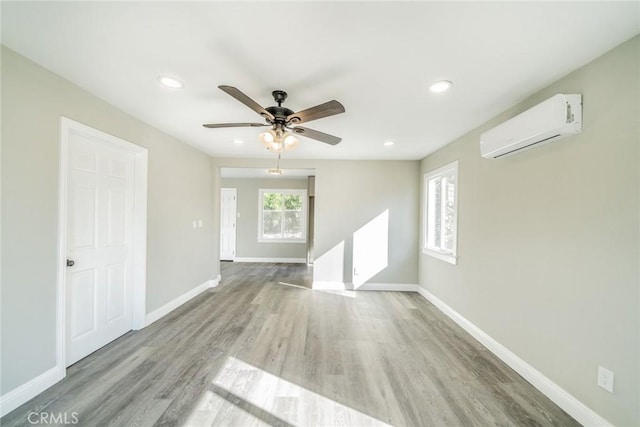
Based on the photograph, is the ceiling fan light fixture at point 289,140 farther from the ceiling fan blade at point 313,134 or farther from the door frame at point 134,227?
the door frame at point 134,227

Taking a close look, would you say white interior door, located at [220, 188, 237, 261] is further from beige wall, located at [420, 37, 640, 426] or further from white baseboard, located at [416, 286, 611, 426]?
beige wall, located at [420, 37, 640, 426]

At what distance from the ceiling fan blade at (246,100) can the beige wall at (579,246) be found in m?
2.20

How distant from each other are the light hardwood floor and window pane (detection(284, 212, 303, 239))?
164 inches

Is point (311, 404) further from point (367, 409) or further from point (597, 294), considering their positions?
point (597, 294)

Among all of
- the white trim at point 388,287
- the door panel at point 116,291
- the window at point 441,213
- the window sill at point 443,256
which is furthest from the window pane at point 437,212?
the door panel at point 116,291

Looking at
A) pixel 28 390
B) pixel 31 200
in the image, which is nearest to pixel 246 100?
pixel 31 200

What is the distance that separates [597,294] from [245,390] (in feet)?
8.20

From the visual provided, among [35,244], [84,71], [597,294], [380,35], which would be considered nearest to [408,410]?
[597,294]

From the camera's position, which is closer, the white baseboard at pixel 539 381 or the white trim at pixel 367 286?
the white baseboard at pixel 539 381

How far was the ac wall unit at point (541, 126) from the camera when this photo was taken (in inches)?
68.6

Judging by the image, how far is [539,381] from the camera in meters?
2.05

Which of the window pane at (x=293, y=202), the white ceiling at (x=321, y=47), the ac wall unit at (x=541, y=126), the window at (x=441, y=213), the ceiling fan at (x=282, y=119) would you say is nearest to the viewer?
the white ceiling at (x=321, y=47)

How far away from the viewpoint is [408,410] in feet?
5.93

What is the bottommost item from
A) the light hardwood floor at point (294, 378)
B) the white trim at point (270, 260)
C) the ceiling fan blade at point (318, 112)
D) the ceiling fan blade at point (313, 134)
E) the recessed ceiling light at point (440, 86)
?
the white trim at point (270, 260)
